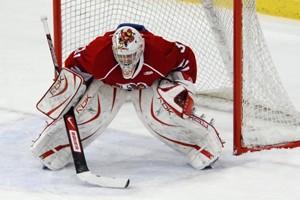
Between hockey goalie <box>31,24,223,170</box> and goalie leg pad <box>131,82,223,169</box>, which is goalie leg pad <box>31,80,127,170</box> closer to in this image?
hockey goalie <box>31,24,223,170</box>

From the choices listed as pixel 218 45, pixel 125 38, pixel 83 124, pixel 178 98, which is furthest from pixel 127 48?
pixel 218 45

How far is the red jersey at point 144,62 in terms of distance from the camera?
3.54 m

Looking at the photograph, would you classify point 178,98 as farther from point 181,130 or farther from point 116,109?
point 116,109

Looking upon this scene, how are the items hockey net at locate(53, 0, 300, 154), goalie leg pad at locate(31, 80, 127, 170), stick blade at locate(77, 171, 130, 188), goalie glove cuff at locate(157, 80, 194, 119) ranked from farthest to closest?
hockey net at locate(53, 0, 300, 154), goalie leg pad at locate(31, 80, 127, 170), goalie glove cuff at locate(157, 80, 194, 119), stick blade at locate(77, 171, 130, 188)

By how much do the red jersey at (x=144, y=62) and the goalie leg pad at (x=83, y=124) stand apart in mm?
88

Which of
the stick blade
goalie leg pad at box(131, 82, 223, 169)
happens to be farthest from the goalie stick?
goalie leg pad at box(131, 82, 223, 169)

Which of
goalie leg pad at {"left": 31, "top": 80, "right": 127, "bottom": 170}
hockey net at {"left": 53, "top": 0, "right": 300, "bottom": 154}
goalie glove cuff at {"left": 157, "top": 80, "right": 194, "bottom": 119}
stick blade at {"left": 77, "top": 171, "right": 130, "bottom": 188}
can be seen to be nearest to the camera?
stick blade at {"left": 77, "top": 171, "right": 130, "bottom": 188}

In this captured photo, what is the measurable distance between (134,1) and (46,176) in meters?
1.15

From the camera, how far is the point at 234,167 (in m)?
3.66

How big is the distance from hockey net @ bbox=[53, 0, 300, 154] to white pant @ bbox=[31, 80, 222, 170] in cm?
20

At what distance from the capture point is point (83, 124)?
12.0 ft

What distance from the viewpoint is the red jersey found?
3537 millimetres

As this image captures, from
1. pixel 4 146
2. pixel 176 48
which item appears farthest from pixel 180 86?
pixel 4 146

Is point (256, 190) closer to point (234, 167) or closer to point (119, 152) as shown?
point (234, 167)
